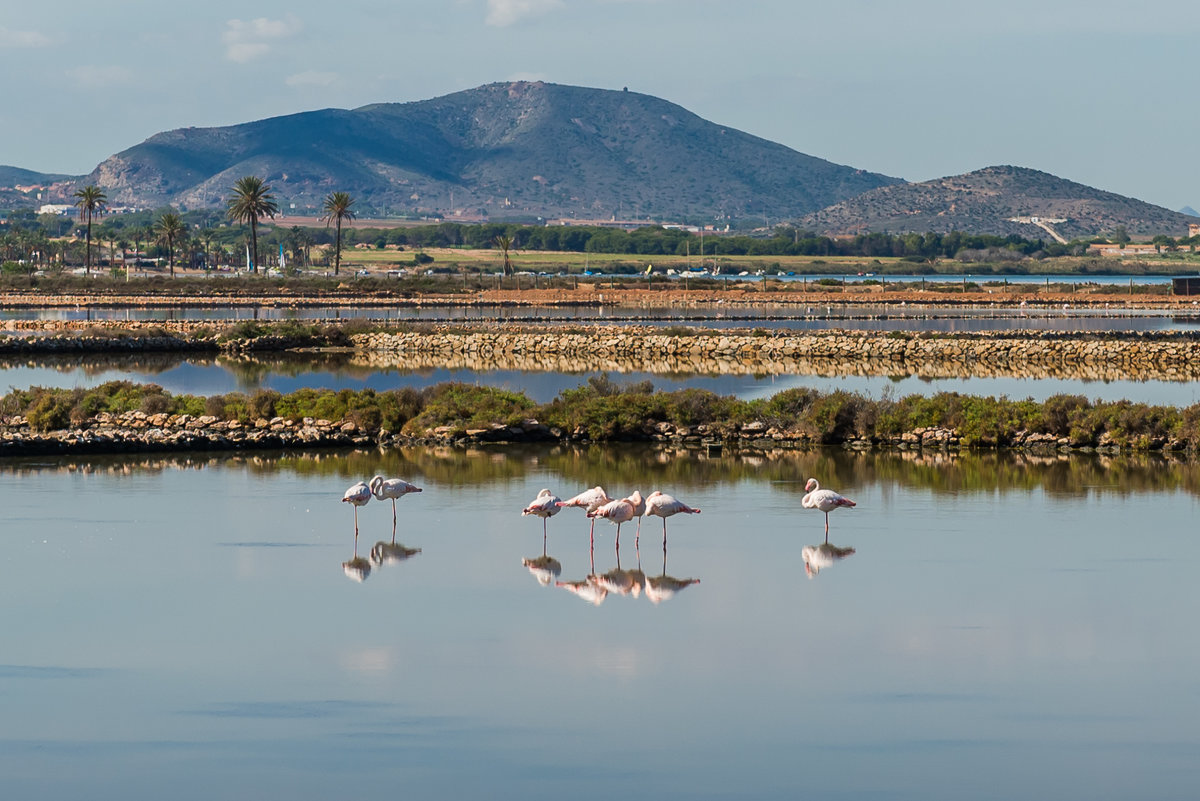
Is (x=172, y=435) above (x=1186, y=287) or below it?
below

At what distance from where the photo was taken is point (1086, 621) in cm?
1104

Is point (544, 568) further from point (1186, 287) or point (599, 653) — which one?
point (1186, 287)

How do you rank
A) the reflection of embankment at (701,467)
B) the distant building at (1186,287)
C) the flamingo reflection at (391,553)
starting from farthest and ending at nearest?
the distant building at (1186,287), the reflection of embankment at (701,467), the flamingo reflection at (391,553)

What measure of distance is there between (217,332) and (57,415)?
2987 cm

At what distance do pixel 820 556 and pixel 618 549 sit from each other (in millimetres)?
1714

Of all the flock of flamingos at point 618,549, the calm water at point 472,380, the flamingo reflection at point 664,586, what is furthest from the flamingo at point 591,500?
the calm water at point 472,380

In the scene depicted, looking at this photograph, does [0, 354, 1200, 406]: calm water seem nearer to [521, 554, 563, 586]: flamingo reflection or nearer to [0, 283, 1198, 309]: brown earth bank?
[521, 554, 563, 586]: flamingo reflection

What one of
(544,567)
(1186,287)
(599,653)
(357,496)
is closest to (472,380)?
(357,496)

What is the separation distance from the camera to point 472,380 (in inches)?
1427

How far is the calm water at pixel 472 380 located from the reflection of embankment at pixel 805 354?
59.2 inches

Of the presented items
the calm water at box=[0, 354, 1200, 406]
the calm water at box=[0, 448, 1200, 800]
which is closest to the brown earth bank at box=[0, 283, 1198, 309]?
the calm water at box=[0, 354, 1200, 406]

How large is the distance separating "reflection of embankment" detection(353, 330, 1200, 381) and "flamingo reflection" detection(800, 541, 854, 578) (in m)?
23.8

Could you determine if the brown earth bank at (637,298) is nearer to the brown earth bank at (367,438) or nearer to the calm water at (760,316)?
the calm water at (760,316)

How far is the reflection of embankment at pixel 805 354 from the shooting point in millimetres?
39469
